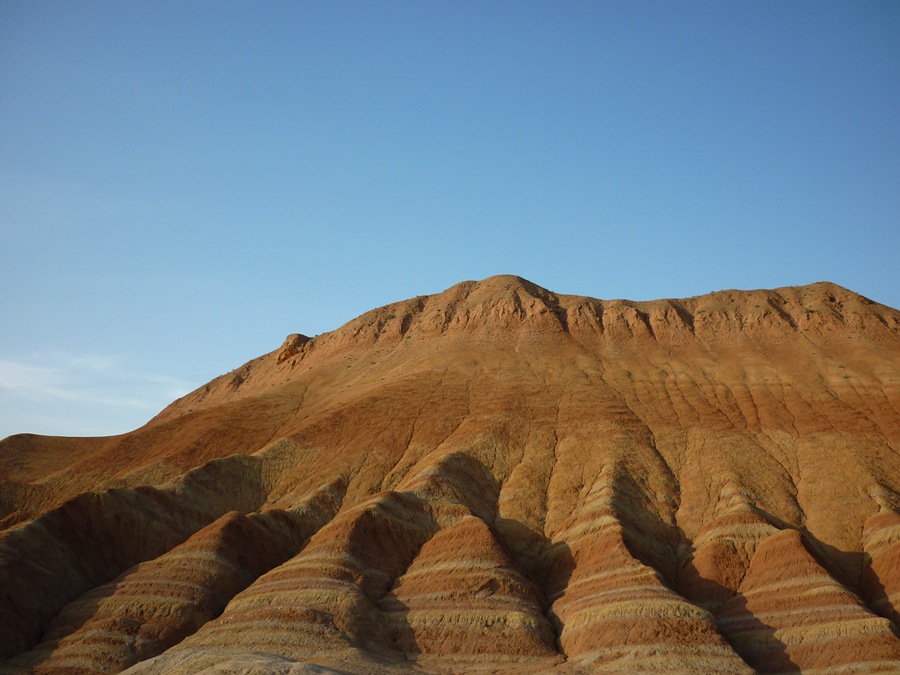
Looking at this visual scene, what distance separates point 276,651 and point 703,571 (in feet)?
96.2

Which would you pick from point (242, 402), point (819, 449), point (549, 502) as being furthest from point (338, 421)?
point (819, 449)

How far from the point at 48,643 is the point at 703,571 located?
43.0 metres

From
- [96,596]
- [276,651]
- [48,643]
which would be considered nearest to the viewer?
[276,651]

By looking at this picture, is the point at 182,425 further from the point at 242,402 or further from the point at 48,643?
the point at 48,643

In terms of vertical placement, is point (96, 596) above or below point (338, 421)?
below

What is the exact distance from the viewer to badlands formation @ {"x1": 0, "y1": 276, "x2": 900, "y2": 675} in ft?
169

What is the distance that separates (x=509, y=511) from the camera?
228 ft

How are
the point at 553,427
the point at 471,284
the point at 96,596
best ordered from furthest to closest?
1. the point at 471,284
2. the point at 553,427
3. the point at 96,596

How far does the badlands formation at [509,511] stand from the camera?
51.6 meters

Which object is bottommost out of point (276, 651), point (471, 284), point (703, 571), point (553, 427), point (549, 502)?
point (276, 651)

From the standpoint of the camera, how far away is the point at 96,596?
57938 mm

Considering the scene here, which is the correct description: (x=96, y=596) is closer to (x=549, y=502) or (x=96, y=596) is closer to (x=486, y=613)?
(x=486, y=613)

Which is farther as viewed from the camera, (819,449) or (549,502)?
(819,449)

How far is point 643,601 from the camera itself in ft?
173
